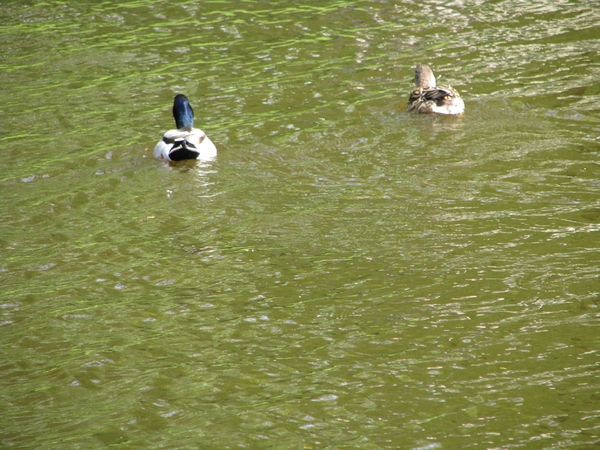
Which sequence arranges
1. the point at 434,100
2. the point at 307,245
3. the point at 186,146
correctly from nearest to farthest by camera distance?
the point at 307,245 < the point at 186,146 < the point at 434,100

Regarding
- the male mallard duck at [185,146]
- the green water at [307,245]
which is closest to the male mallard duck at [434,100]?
the green water at [307,245]

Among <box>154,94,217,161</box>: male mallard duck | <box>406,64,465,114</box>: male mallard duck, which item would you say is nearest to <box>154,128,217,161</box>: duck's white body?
<box>154,94,217,161</box>: male mallard duck

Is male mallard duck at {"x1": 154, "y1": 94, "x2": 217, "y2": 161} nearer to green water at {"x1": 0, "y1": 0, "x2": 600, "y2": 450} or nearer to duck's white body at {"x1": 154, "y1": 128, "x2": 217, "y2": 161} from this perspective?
duck's white body at {"x1": 154, "y1": 128, "x2": 217, "y2": 161}

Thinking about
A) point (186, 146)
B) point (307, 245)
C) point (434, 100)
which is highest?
point (434, 100)

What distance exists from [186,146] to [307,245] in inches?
117

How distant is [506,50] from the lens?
38.7 ft

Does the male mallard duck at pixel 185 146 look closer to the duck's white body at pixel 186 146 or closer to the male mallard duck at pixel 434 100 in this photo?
the duck's white body at pixel 186 146

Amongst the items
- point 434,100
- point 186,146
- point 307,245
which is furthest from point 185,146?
point 434,100

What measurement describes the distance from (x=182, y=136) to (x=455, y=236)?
3.89 metres

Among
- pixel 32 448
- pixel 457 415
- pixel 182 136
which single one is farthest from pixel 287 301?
pixel 182 136

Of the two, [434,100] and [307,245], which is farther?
[434,100]

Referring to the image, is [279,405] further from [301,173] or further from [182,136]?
[182,136]

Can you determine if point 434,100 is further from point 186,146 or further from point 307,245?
point 307,245

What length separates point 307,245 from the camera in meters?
6.90
